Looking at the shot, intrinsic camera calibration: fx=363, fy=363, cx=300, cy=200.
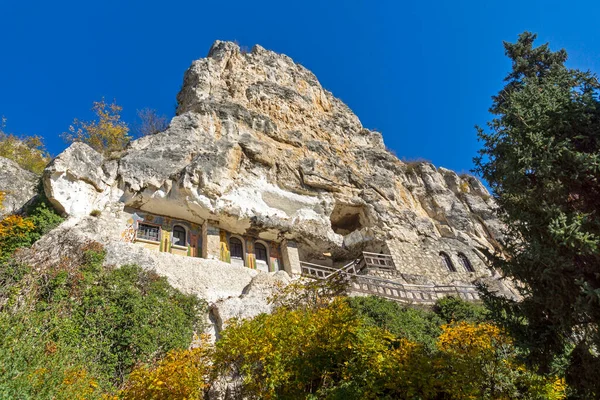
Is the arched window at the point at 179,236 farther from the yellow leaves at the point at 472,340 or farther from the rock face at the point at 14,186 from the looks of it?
the yellow leaves at the point at 472,340

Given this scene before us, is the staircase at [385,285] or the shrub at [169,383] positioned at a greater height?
the staircase at [385,285]

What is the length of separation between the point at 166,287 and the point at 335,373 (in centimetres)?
704

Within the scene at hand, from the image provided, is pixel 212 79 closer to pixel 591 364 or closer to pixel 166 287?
pixel 166 287

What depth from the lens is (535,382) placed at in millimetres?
6891

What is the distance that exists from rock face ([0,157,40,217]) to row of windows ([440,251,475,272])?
69.1 feet

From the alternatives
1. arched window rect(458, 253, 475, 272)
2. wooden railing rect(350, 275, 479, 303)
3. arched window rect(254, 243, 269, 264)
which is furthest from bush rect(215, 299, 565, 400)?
arched window rect(458, 253, 475, 272)

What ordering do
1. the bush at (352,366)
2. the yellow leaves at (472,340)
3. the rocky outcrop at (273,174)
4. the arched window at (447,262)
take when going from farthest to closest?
the arched window at (447,262)
the rocky outcrop at (273,174)
the yellow leaves at (472,340)
the bush at (352,366)

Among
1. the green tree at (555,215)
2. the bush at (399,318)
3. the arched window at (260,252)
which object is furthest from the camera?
the arched window at (260,252)

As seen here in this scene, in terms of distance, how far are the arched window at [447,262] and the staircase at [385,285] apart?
8.45 feet

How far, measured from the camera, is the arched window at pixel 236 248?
693 inches

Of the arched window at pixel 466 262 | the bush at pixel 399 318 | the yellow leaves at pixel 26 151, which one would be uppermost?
the yellow leaves at pixel 26 151

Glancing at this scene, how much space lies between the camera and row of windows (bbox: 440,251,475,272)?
21.1m

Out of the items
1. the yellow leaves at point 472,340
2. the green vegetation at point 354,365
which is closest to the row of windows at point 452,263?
the yellow leaves at point 472,340

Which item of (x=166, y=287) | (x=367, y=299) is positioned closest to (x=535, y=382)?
(x=367, y=299)
